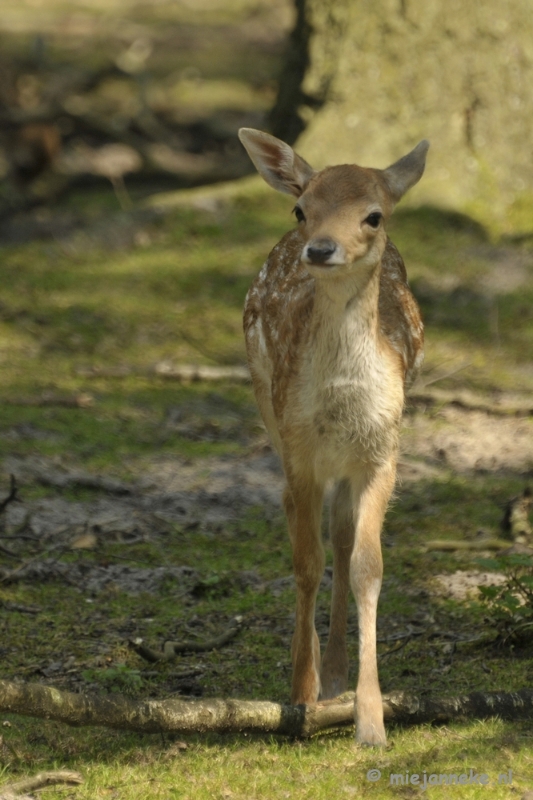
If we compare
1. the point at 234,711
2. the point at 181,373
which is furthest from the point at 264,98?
the point at 234,711

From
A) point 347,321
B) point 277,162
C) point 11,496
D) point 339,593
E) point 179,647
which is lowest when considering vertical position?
point 179,647

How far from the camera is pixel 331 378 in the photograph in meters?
4.67

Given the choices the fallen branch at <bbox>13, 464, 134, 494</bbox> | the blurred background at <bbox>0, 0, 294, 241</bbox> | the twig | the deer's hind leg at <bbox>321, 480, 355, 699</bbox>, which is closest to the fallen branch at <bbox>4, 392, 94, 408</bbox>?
the fallen branch at <bbox>13, 464, 134, 494</bbox>

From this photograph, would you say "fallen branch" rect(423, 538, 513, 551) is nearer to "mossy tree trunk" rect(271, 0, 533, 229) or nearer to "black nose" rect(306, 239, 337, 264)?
"black nose" rect(306, 239, 337, 264)

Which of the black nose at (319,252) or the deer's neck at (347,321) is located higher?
the black nose at (319,252)

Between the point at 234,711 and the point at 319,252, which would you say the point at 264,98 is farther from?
the point at 234,711

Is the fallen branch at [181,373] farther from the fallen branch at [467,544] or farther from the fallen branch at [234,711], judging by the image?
the fallen branch at [234,711]

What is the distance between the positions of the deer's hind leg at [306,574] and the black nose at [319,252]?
101cm

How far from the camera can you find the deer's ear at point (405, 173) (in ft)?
16.2

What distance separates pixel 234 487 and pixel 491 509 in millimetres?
1536

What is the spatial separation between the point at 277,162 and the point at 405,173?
0.55 metres

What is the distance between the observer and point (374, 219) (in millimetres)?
4578

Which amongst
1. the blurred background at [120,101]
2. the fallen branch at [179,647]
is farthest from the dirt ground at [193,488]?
the blurred background at [120,101]

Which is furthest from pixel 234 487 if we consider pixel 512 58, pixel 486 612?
pixel 512 58
